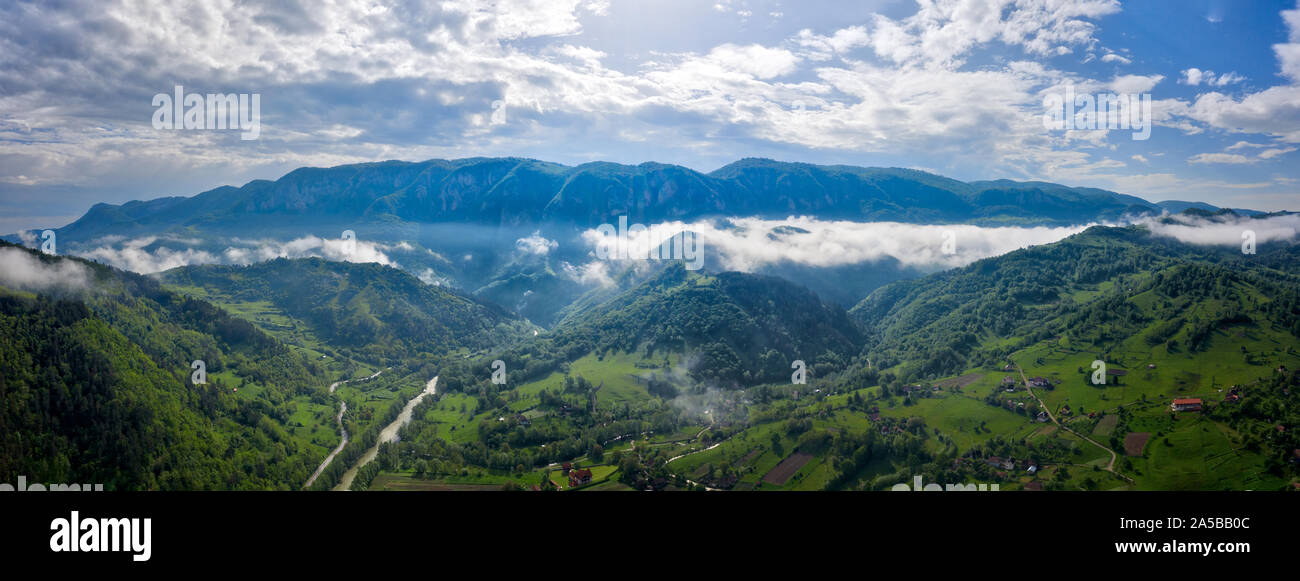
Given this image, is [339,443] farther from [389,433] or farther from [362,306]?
[362,306]

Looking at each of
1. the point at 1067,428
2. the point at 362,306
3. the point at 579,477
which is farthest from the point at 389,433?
the point at 1067,428

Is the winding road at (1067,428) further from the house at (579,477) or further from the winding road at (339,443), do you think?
the winding road at (339,443)

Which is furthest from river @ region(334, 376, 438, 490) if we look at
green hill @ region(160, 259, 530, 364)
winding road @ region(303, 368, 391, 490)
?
green hill @ region(160, 259, 530, 364)

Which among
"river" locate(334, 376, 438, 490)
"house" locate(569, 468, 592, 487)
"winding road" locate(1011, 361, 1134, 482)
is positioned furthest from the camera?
"river" locate(334, 376, 438, 490)

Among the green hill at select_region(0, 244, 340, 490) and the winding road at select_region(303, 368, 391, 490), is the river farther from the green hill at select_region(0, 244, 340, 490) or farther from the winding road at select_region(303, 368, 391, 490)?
the green hill at select_region(0, 244, 340, 490)

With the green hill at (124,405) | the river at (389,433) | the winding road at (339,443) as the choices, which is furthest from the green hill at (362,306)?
the green hill at (124,405)

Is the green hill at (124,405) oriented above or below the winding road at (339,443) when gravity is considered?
above

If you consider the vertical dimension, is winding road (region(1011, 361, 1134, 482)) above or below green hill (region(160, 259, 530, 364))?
below
